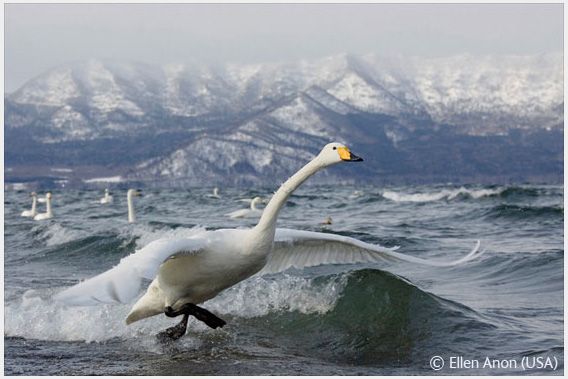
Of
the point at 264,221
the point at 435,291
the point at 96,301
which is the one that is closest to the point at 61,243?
the point at 435,291

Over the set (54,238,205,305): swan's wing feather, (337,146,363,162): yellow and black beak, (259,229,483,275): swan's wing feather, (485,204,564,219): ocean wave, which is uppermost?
(337,146,363,162): yellow and black beak

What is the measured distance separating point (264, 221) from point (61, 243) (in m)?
16.0

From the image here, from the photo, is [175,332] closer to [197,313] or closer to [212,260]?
[197,313]

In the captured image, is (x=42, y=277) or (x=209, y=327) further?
(x=42, y=277)

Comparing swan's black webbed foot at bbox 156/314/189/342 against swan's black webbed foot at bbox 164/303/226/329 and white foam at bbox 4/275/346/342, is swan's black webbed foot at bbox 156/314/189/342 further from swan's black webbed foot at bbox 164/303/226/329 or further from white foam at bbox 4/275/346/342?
white foam at bbox 4/275/346/342

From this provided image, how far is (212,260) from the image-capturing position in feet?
31.8

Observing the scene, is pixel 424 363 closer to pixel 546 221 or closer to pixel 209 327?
pixel 209 327

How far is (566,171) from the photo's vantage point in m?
12.6

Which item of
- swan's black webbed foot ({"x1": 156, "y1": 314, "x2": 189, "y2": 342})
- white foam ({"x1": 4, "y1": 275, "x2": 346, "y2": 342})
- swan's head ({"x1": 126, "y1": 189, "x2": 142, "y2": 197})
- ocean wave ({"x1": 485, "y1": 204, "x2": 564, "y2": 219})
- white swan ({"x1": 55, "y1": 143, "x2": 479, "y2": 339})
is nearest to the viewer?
white swan ({"x1": 55, "y1": 143, "x2": 479, "y2": 339})

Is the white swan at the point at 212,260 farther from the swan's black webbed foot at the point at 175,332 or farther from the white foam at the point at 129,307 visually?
the white foam at the point at 129,307

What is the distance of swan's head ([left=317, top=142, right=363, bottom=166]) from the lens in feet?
28.4

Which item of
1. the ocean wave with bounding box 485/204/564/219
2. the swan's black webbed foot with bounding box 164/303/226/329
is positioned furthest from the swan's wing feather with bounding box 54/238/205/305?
the ocean wave with bounding box 485/204/564/219

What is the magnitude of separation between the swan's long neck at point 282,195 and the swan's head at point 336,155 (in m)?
0.18

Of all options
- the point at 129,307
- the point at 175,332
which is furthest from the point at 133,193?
the point at 175,332
